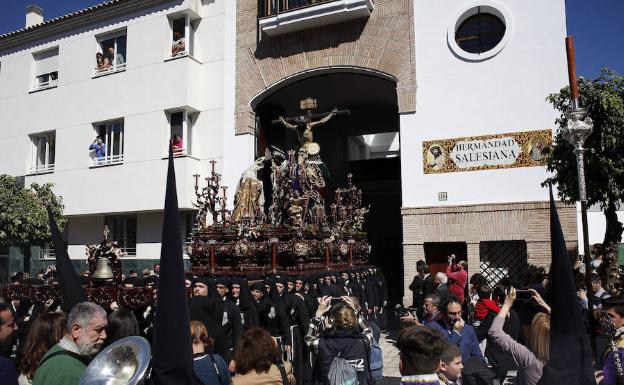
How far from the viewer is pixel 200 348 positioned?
3.64 m

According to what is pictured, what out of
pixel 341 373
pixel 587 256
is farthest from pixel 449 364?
pixel 587 256

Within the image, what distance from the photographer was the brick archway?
14.0 meters

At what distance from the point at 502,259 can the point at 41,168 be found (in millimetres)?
16163

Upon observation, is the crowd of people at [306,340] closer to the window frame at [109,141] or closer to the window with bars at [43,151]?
the window frame at [109,141]

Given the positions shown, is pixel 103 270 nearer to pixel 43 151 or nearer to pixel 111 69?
pixel 111 69

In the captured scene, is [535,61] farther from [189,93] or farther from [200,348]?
[200,348]

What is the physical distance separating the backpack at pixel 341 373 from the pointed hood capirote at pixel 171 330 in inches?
67.3

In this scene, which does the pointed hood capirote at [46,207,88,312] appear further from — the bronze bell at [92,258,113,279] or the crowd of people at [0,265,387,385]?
the bronze bell at [92,258,113,279]

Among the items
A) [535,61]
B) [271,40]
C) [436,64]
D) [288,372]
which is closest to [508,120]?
[535,61]

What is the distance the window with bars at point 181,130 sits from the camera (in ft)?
53.1

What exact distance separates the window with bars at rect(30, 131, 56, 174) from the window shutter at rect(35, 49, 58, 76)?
7.93 feet

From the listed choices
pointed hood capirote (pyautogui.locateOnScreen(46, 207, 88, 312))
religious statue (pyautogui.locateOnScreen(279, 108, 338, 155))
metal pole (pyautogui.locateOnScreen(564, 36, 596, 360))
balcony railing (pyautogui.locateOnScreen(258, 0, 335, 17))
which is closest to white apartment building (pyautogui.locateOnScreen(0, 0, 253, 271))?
balcony railing (pyautogui.locateOnScreen(258, 0, 335, 17))

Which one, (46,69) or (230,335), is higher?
(46,69)

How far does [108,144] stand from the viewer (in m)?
17.5
